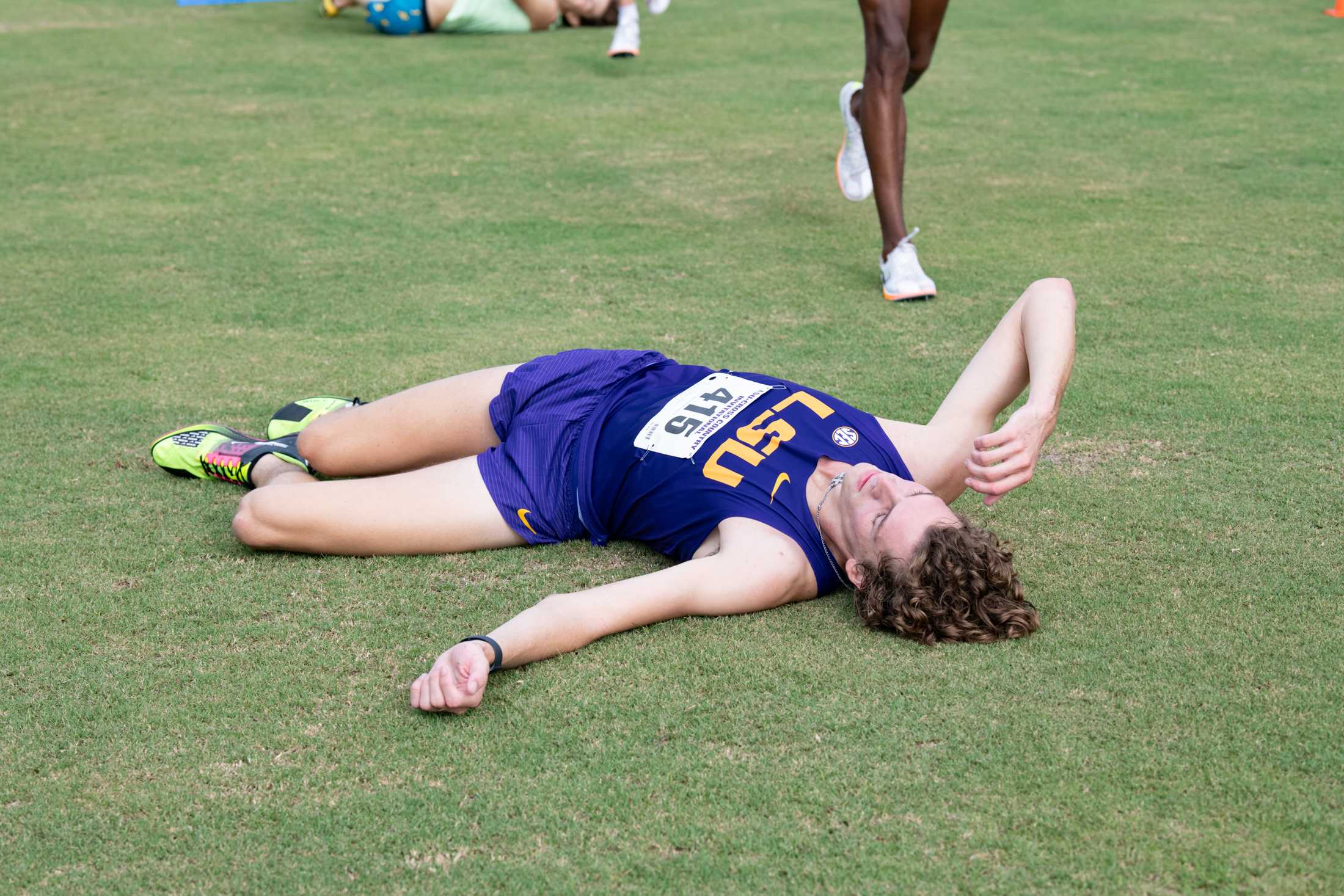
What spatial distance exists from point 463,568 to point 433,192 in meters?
3.04

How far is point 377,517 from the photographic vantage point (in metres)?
2.69

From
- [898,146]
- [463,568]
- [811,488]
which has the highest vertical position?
[898,146]

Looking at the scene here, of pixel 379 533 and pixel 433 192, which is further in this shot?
pixel 433 192

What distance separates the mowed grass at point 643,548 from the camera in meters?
1.88

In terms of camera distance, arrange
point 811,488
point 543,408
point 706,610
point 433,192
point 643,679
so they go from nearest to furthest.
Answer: point 643,679 → point 706,610 → point 811,488 → point 543,408 → point 433,192

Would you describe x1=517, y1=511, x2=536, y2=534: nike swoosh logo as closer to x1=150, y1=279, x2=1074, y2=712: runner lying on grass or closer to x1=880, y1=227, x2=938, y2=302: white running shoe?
x1=150, y1=279, x2=1074, y2=712: runner lying on grass

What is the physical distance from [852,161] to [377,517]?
2864 mm

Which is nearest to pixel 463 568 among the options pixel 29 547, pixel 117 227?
pixel 29 547

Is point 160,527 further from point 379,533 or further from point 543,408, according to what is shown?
point 543,408

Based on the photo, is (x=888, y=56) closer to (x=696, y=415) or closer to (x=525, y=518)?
(x=696, y=415)

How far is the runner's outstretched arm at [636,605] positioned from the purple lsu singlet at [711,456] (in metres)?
0.06

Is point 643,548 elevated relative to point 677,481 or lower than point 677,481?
lower

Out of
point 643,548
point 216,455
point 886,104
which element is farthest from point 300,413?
point 886,104

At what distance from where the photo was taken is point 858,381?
3.60 metres
